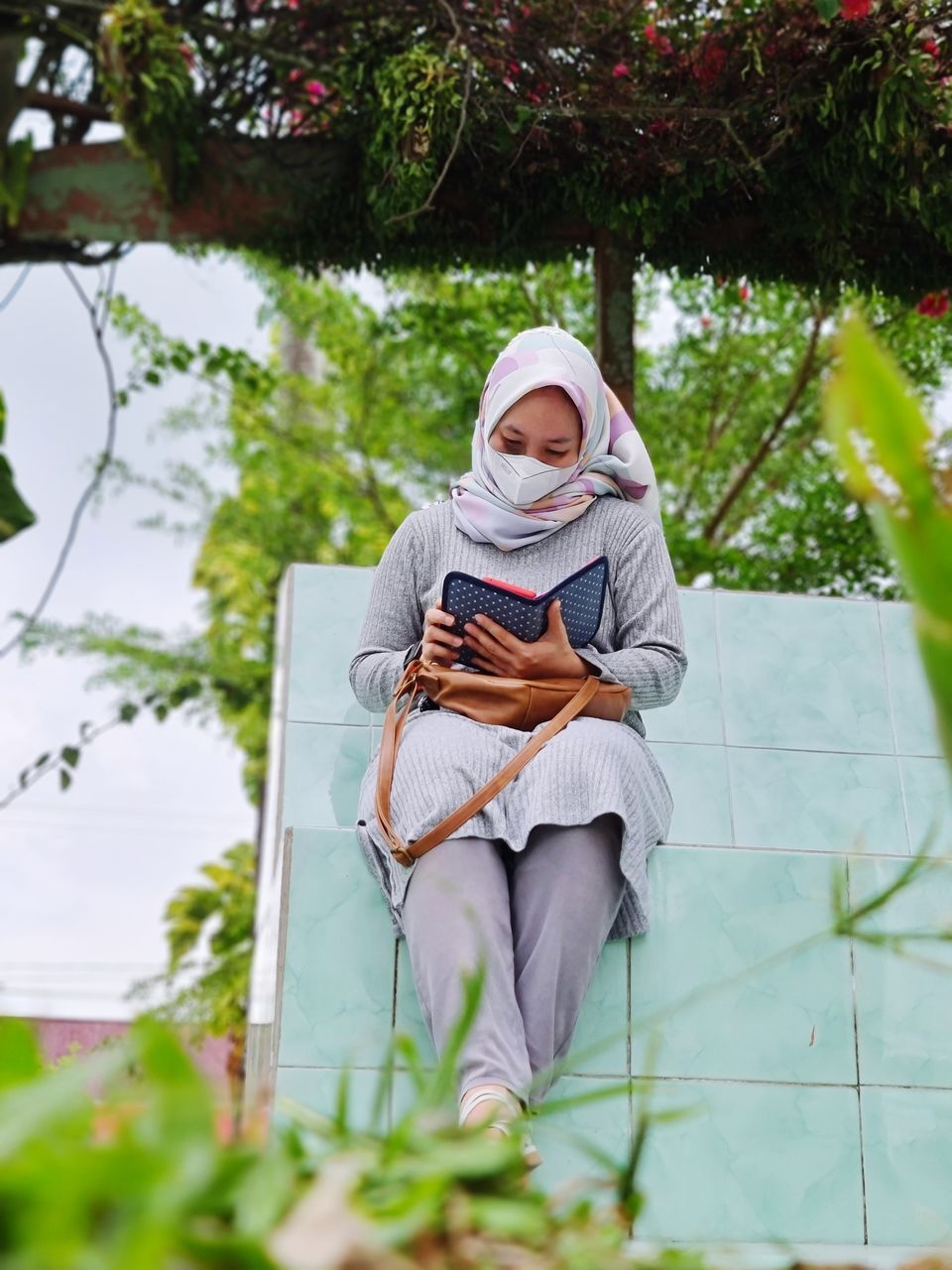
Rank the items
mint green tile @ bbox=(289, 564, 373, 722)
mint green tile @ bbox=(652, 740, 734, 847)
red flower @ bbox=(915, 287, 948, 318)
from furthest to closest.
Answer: red flower @ bbox=(915, 287, 948, 318) < mint green tile @ bbox=(652, 740, 734, 847) < mint green tile @ bbox=(289, 564, 373, 722)

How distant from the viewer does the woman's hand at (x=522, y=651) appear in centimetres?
239

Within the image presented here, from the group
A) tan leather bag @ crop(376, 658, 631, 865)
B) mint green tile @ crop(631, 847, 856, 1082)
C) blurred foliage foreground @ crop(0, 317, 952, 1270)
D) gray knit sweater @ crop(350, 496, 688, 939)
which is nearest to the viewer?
blurred foliage foreground @ crop(0, 317, 952, 1270)

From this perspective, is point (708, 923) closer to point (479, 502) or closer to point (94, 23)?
point (479, 502)

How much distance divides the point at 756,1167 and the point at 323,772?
1357 millimetres

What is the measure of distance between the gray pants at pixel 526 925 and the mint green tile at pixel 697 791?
4.26ft

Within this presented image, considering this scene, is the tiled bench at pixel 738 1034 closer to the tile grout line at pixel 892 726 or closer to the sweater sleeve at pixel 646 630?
the sweater sleeve at pixel 646 630

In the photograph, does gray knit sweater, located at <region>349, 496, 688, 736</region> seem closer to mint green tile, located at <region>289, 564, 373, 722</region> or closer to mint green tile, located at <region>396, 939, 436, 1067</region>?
mint green tile, located at <region>396, 939, 436, 1067</region>

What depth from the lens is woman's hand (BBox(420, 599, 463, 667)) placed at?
95.0 inches

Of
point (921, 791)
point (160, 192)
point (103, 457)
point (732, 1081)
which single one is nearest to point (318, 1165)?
point (732, 1081)

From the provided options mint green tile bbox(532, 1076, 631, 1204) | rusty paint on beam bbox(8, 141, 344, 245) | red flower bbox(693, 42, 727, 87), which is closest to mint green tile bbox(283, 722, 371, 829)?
mint green tile bbox(532, 1076, 631, 1204)

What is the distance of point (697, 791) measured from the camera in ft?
11.8

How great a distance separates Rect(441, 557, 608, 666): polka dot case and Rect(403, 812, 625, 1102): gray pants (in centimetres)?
36

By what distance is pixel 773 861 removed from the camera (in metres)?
2.64

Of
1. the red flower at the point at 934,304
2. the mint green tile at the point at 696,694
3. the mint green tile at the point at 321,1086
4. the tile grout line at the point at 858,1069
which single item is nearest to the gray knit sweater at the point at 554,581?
the tile grout line at the point at 858,1069
